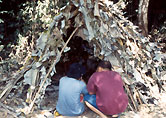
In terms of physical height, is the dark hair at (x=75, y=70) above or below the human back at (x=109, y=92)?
above

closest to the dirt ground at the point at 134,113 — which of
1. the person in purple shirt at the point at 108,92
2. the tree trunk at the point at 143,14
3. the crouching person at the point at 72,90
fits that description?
the crouching person at the point at 72,90

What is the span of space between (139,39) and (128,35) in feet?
1.52

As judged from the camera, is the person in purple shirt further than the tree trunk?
No

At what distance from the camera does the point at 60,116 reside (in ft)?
11.7

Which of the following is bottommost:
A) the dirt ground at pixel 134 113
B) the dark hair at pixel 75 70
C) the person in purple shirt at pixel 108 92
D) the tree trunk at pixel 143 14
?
the dirt ground at pixel 134 113

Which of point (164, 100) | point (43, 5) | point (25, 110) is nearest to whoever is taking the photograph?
point (25, 110)

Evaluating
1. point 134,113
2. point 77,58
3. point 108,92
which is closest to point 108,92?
point 108,92

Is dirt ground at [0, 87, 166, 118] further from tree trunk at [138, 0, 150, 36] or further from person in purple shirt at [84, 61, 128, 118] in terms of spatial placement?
tree trunk at [138, 0, 150, 36]

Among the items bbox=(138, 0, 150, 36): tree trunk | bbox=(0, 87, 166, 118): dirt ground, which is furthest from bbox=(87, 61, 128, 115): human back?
bbox=(138, 0, 150, 36): tree trunk

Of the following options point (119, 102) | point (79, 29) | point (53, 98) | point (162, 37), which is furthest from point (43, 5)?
point (162, 37)

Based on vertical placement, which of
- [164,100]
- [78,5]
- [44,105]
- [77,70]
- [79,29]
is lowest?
[164,100]

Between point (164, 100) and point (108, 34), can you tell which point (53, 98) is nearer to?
point (108, 34)

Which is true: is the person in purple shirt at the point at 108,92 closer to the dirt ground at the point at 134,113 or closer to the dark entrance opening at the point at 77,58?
the dirt ground at the point at 134,113

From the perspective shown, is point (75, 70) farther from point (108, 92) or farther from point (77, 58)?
point (77, 58)
